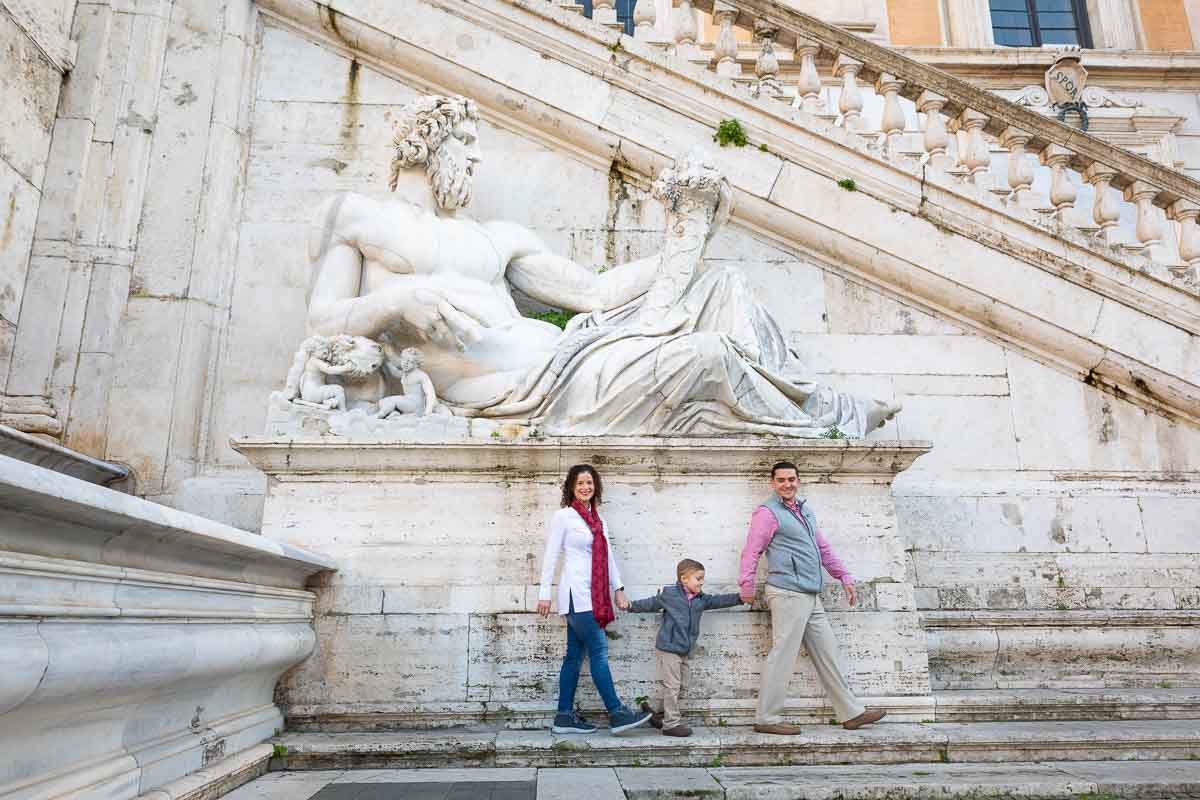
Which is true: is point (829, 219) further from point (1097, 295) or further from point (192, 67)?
point (192, 67)

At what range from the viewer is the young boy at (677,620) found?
4.03 metres

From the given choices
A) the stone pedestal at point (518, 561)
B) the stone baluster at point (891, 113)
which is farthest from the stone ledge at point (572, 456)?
the stone baluster at point (891, 113)

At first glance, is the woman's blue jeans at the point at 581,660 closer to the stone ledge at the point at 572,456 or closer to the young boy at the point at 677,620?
the young boy at the point at 677,620

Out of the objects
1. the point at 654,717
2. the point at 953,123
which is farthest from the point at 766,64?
the point at 654,717

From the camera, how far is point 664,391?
15.6 feet

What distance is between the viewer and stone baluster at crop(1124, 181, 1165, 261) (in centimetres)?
642

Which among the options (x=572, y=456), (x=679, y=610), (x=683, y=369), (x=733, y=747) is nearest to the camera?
(x=733, y=747)

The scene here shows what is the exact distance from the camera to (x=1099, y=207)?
6.58 metres

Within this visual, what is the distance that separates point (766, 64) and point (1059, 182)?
2437 millimetres

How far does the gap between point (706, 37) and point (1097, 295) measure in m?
7.90

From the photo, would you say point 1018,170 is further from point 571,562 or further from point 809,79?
point 571,562

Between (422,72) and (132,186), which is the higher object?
(422,72)

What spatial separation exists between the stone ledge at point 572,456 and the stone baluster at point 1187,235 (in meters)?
3.29

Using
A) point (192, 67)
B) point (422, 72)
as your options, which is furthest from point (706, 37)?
point (192, 67)
